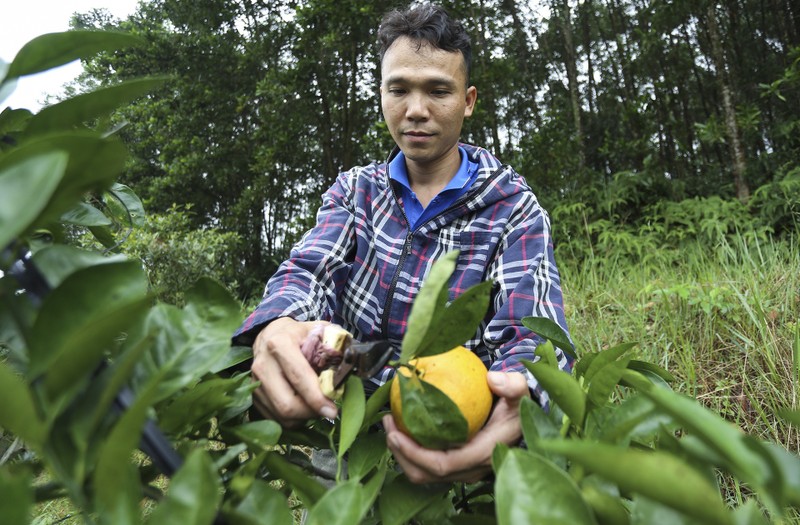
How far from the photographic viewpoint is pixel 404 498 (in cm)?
41

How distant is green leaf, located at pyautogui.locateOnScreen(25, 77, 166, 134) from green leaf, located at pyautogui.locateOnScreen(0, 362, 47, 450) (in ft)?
0.49

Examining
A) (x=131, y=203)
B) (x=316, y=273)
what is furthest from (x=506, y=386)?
(x=316, y=273)

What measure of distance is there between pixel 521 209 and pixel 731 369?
46.3 inches

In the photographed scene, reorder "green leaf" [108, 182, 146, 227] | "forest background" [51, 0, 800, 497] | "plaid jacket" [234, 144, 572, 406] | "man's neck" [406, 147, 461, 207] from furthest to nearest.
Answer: "forest background" [51, 0, 800, 497], "man's neck" [406, 147, 461, 207], "plaid jacket" [234, 144, 572, 406], "green leaf" [108, 182, 146, 227]

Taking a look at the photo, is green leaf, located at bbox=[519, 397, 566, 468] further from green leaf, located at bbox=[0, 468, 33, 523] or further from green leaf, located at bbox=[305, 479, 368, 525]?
green leaf, located at bbox=[0, 468, 33, 523]

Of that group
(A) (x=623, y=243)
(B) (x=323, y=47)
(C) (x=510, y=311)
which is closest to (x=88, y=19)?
(B) (x=323, y=47)

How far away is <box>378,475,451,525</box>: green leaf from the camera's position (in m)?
0.39

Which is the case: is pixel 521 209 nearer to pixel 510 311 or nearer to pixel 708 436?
pixel 510 311

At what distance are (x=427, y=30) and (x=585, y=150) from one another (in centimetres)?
574

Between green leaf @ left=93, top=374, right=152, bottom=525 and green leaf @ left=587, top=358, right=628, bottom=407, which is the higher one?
green leaf @ left=93, top=374, right=152, bottom=525

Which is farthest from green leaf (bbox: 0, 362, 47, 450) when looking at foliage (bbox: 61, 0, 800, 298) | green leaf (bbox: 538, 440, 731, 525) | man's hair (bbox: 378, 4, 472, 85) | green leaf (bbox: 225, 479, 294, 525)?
foliage (bbox: 61, 0, 800, 298)

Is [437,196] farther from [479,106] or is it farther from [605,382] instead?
[479,106]

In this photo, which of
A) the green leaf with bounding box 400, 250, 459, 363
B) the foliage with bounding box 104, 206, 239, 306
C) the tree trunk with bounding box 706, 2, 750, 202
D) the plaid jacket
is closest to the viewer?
the green leaf with bounding box 400, 250, 459, 363

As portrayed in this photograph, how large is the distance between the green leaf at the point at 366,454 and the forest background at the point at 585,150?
0.64 ft
